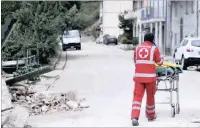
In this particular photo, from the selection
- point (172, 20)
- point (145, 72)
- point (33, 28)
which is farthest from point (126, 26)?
point (145, 72)

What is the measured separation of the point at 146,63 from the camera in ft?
34.2

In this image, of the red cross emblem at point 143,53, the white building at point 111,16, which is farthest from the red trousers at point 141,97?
the white building at point 111,16

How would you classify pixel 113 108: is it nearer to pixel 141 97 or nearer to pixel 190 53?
pixel 141 97

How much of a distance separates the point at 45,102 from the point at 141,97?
11.3 ft

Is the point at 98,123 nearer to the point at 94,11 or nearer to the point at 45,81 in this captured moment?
the point at 45,81

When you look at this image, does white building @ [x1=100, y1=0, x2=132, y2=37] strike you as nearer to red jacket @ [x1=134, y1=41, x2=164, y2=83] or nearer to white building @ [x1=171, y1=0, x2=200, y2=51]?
white building @ [x1=171, y1=0, x2=200, y2=51]

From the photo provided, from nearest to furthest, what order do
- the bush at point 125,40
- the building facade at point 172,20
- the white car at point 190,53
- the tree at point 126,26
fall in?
the white car at point 190,53, the building facade at point 172,20, the bush at point 125,40, the tree at point 126,26

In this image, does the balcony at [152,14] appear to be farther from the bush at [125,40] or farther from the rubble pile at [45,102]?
the rubble pile at [45,102]

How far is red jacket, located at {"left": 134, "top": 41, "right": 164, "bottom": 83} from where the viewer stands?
10367 mm

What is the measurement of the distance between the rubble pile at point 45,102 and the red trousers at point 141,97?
101 inches

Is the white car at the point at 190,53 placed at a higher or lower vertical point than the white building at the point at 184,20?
lower

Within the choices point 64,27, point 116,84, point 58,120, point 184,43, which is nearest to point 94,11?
point 64,27

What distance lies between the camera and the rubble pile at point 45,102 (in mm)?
12680

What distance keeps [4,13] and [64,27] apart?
5446 mm
